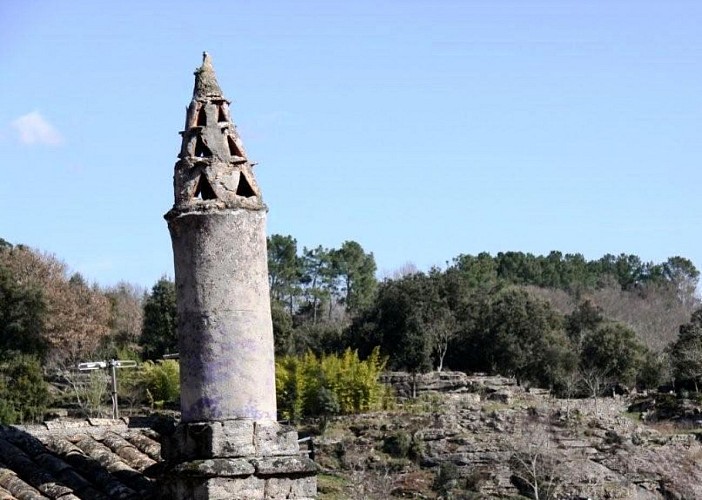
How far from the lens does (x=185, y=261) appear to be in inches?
322

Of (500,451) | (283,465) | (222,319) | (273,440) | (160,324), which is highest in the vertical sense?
(160,324)

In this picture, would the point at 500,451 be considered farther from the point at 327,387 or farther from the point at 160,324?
the point at 160,324

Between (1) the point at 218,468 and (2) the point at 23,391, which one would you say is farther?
(2) the point at 23,391

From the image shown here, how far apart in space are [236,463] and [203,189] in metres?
1.56

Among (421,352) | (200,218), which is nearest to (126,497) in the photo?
(200,218)

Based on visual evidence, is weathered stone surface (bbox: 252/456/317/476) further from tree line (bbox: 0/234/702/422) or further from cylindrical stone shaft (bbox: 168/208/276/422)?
tree line (bbox: 0/234/702/422)

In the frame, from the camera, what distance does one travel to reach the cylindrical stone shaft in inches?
316

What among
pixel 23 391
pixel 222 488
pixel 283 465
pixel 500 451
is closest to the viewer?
pixel 222 488

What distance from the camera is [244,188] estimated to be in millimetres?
8352

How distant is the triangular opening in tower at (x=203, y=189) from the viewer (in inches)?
325

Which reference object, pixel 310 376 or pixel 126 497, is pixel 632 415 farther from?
pixel 126 497

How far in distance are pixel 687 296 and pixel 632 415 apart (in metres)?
54.4

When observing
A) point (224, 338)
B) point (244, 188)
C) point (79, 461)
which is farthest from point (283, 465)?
point (79, 461)

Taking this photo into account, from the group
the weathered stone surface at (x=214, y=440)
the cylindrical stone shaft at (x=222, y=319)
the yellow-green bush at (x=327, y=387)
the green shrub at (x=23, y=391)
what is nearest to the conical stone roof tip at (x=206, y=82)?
the cylindrical stone shaft at (x=222, y=319)
